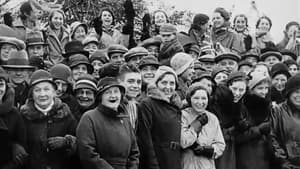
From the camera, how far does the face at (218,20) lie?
11867 millimetres

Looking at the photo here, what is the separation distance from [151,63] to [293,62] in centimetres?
324

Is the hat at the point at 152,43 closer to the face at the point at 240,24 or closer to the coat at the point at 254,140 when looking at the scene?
the face at the point at 240,24

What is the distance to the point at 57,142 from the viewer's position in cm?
679

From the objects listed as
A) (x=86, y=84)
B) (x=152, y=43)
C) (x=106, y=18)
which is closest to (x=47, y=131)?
(x=86, y=84)

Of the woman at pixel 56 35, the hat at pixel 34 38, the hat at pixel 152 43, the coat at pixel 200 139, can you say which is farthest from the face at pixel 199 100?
the woman at pixel 56 35

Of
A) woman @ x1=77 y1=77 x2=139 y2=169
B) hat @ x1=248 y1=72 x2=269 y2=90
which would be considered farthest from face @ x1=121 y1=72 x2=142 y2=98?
hat @ x1=248 y1=72 x2=269 y2=90

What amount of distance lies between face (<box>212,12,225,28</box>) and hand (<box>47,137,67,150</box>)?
19.2 feet

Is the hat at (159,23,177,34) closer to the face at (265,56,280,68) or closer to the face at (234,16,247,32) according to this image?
the face at (265,56,280,68)

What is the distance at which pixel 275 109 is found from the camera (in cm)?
848

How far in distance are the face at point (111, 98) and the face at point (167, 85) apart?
0.92 meters

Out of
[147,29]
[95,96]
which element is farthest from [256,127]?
[147,29]

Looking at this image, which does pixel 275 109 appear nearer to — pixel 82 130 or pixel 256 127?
pixel 256 127

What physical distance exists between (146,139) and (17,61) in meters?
2.25

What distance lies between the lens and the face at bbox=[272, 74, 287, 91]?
31.8 ft
